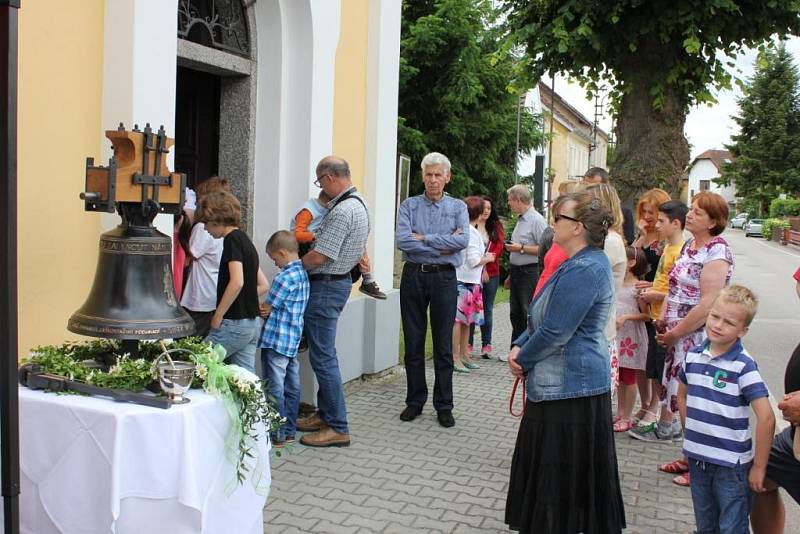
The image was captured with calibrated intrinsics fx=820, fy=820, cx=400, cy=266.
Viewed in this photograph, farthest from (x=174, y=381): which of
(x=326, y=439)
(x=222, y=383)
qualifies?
(x=326, y=439)

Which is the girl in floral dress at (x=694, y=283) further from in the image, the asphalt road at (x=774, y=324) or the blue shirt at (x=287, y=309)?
the blue shirt at (x=287, y=309)

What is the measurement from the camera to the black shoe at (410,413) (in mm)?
6301

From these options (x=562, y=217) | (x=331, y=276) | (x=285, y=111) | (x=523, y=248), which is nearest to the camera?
(x=562, y=217)

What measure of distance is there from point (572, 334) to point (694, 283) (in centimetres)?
181

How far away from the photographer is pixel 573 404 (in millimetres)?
3707

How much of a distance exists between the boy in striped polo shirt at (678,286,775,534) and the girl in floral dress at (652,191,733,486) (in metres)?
1.21

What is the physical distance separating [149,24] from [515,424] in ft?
13.1

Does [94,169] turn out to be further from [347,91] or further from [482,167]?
[482,167]

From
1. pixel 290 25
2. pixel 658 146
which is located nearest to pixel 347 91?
pixel 290 25

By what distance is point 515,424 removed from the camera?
21.4 feet

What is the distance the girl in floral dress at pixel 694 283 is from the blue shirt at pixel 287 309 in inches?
91.8

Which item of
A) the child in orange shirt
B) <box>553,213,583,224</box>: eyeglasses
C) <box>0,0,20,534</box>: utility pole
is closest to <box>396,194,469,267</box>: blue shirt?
the child in orange shirt

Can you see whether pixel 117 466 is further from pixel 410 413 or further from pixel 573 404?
pixel 410 413

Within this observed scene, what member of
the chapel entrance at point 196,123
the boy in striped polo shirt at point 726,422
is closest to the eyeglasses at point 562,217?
the boy in striped polo shirt at point 726,422
